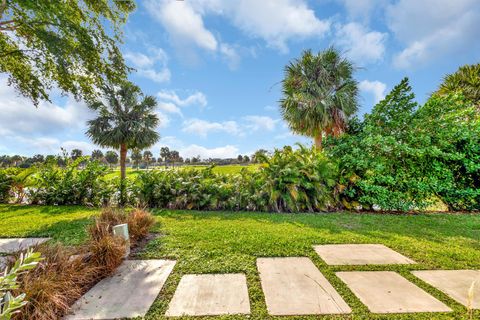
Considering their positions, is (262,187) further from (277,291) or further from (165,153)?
(165,153)

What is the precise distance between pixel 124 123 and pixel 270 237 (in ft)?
47.7

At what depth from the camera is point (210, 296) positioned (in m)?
1.90

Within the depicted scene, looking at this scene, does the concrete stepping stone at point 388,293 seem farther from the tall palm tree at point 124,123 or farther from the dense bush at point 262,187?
the tall palm tree at point 124,123

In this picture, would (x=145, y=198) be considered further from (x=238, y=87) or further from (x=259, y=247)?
(x=238, y=87)

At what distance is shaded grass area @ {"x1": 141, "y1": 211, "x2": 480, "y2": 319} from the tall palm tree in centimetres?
1165

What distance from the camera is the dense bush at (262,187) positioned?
534cm

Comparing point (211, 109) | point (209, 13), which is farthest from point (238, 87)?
point (209, 13)

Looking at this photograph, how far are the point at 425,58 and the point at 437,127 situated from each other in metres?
2.80

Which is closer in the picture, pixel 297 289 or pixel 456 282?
pixel 297 289

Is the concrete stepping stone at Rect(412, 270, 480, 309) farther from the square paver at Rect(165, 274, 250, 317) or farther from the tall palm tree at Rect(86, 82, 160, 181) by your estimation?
the tall palm tree at Rect(86, 82, 160, 181)

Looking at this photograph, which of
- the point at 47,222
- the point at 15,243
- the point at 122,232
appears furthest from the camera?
the point at 47,222

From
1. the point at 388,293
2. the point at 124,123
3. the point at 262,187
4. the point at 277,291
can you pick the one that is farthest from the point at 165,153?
the point at 388,293

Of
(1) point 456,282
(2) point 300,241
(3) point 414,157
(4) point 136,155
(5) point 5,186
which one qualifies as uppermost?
(4) point 136,155

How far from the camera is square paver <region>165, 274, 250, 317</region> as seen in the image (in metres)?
1.72
